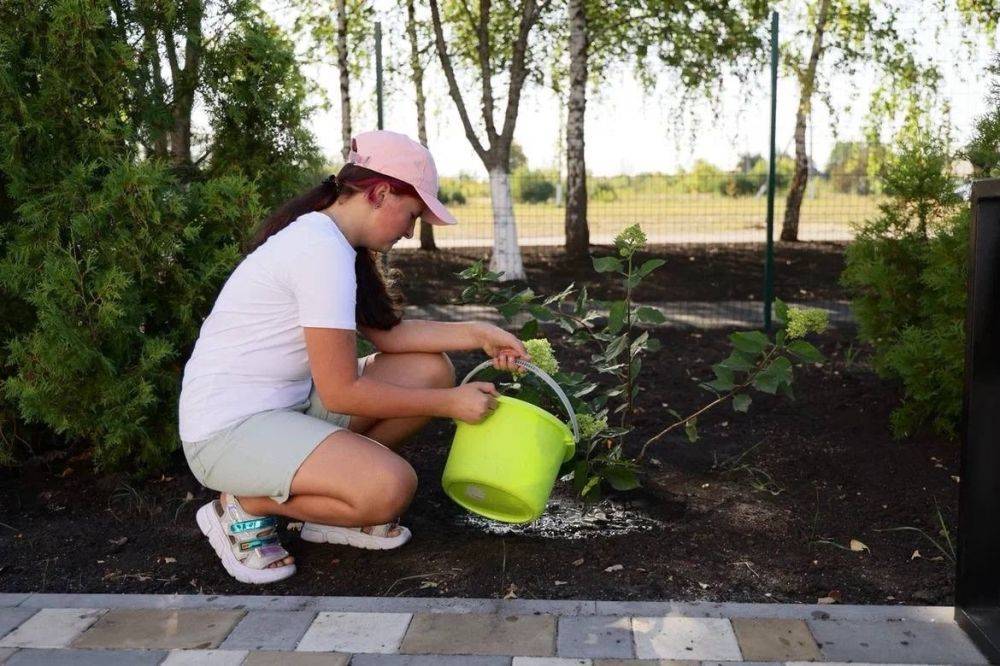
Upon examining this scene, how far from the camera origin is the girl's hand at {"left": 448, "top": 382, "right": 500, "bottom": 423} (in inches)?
104

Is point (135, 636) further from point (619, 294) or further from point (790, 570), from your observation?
point (619, 294)

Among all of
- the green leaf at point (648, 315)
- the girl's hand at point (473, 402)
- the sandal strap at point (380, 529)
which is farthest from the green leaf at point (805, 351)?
the sandal strap at point (380, 529)

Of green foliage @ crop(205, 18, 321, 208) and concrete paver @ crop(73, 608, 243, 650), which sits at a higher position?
green foliage @ crop(205, 18, 321, 208)

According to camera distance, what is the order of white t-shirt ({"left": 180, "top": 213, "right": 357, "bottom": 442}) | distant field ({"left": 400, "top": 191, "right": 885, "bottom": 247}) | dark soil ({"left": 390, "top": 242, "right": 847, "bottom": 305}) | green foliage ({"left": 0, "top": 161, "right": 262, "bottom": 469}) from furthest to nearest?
distant field ({"left": 400, "top": 191, "right": 885, "bottom": 247}) → dark soil ({"left": 390, "top": 242, "right": 847, "bottom": 305}) → green foliage ({"left": 0, "top": 161, "right": 262, "bottom": 469}) → white t-shirt ({"left": 180, "top": 213, "right": 357, "bottom": 442})

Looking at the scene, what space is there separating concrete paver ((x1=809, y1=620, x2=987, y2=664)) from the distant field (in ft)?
21.6

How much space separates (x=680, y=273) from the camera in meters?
9.97

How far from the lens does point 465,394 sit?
105 inches

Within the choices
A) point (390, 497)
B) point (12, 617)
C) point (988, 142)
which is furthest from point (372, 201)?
point (988, 142)

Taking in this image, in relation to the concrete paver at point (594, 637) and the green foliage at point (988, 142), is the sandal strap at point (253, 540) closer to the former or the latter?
the concrete paver at point (594, 637)

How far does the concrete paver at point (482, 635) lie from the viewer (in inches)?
88.9

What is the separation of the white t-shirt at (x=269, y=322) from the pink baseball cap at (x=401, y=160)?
211mm

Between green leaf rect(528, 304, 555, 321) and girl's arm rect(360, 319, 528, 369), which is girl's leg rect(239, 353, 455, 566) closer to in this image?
girl's arm rect(360, 319, 528, 369)

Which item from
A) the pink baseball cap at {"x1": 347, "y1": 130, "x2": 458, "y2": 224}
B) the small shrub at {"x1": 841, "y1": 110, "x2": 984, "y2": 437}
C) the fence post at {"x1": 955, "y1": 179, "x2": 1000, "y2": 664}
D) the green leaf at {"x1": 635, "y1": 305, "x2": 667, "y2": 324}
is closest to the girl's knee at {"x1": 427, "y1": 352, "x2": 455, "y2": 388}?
the pink baseball cap at {"x1": 347, "y1": 130, "x2": 458, "y2": 224}

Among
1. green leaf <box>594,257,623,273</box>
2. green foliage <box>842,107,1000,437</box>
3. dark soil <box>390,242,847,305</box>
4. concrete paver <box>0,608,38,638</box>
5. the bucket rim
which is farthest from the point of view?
dark soil <box>390,242,847,305</box>
